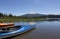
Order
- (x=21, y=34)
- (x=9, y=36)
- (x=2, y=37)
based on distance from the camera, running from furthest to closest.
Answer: (x=21, y=34)
(x=9, y=36)
(x=2, y=37)

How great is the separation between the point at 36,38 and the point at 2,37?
3.02 meters

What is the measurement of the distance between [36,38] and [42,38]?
549 mm

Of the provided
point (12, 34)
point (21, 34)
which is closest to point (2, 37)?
point (12, 34)

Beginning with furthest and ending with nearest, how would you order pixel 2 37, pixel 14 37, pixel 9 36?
1. pixel 14 37
2. pixel 9 36
3. pixel 2 37

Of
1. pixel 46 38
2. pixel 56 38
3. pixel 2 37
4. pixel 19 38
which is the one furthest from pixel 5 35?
pixel 56 38

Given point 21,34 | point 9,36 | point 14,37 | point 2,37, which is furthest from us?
point 21,34

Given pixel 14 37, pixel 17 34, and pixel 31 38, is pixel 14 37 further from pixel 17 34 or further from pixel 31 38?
pixel 31 38

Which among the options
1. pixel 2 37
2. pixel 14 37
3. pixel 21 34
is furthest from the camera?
pixel 21 34

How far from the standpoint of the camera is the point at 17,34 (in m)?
13.0

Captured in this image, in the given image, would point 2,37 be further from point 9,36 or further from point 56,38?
point 56,38

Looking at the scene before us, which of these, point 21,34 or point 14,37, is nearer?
point 14,37

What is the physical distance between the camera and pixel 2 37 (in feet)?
36.1

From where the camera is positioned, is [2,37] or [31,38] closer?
[2,37]

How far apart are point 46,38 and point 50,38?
36 centimetres
